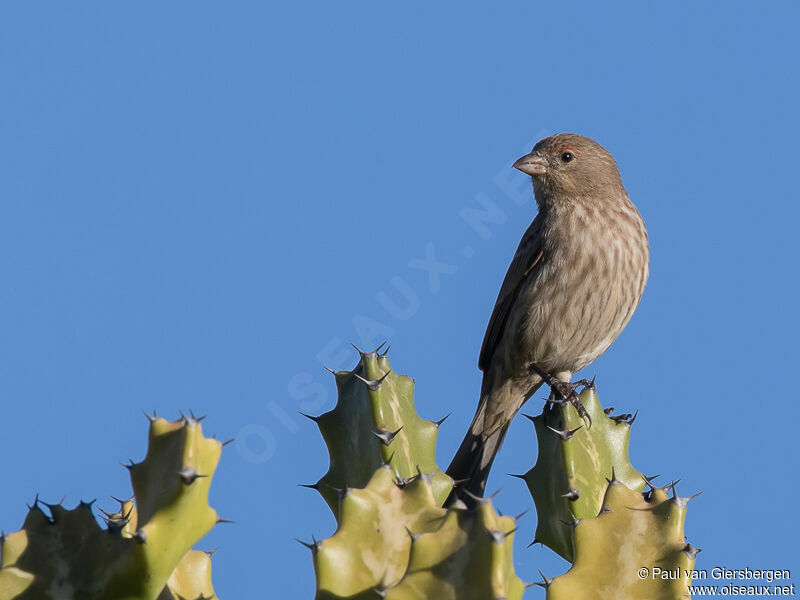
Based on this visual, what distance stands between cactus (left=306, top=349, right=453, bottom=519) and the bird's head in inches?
122

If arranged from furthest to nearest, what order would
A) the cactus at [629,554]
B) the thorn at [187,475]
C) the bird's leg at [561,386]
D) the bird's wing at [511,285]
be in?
the bird's wing at [511,285]
the bird's leg at [561,386]
the cactus at [629,554]
the thorn at [187,475]

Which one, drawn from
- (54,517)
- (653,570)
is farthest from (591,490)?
(54,517)

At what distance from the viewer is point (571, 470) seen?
4285 mm

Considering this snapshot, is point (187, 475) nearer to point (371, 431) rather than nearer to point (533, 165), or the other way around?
point (371, 431)

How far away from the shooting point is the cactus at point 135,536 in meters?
3.14

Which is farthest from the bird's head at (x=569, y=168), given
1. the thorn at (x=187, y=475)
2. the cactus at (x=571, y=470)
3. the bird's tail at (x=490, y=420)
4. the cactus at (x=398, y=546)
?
the thorn at (x=187, y=475)

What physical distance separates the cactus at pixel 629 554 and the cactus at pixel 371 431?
768mm

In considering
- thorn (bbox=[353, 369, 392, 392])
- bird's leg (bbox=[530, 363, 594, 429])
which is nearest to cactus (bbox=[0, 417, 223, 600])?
thorn (bbox=[353, 369, 392, 392])

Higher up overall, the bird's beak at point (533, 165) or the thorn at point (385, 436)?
the bird's beak at point (533, 165)

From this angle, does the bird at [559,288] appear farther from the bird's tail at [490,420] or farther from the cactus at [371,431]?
the cactus at [371,431]

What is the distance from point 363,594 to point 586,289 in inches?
145

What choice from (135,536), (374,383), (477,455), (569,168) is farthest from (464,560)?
(569,168)

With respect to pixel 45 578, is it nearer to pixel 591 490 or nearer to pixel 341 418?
pixel 341 418

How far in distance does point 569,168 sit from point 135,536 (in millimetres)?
4672
